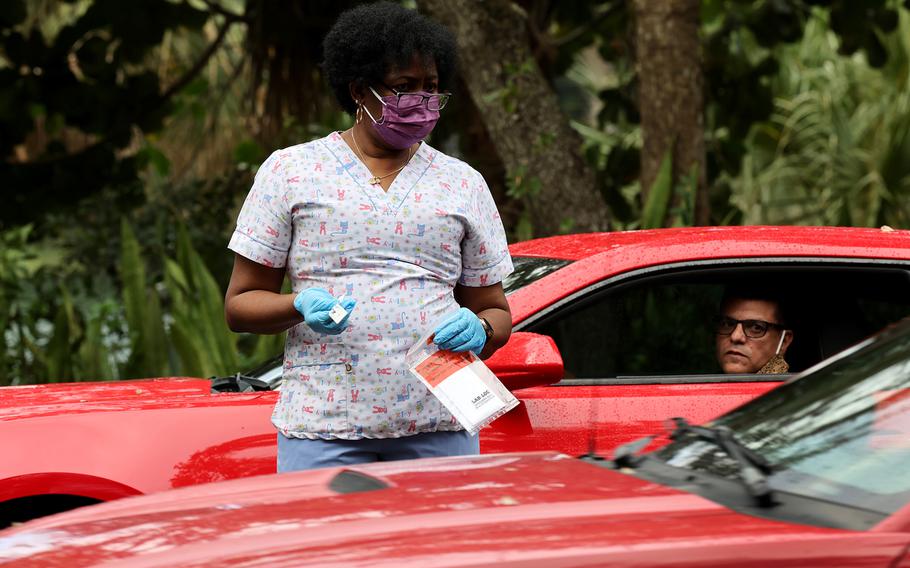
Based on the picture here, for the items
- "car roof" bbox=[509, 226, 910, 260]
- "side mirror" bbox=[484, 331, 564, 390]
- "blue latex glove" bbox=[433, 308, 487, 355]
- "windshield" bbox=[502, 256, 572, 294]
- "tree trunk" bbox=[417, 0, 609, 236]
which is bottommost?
"side mirror" bbox=[484, 331, 564, 390]

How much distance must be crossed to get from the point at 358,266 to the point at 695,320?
1713 mm

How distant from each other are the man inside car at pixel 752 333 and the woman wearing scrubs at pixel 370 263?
126 cm

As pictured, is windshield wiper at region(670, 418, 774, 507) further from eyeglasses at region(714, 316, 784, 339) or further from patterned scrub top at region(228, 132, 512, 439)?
eyeglasses at region(714, 316, 784, 339)

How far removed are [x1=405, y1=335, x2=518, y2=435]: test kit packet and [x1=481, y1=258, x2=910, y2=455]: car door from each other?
544 millimetres

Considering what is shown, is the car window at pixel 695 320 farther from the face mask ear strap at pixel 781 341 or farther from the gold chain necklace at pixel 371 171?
the gold chain necklace at pixel 371 171

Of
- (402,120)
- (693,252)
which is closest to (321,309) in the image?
Result: (402,120)

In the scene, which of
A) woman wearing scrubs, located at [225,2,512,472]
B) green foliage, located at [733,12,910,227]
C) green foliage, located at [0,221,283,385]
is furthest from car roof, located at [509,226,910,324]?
green foliage, located at [733,12,910,227]

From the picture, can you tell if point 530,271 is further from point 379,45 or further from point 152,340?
point 152,340

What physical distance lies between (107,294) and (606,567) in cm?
800

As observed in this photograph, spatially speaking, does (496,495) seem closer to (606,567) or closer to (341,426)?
(606,567)

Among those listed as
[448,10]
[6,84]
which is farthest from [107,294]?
[448,10]

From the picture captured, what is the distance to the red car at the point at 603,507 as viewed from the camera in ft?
6.75

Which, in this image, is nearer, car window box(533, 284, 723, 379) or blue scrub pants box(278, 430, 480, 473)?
blue scrub pants box(278, 430, 480, 473)

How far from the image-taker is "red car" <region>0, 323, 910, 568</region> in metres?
2.06
